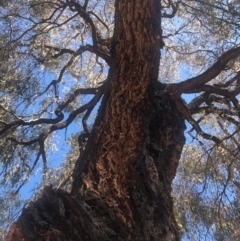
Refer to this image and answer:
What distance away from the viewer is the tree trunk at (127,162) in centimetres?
239

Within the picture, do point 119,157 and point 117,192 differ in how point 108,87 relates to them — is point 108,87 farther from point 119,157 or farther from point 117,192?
point 117,192

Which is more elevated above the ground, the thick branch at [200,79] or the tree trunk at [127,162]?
the thick branch at [200,79]

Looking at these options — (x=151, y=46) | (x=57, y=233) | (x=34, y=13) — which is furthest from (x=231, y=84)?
(x=57, y=233)

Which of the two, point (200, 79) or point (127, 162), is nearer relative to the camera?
point (127, 162)

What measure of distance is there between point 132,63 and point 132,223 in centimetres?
139

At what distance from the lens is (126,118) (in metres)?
3.24

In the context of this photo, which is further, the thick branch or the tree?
the thick branch

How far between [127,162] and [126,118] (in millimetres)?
397

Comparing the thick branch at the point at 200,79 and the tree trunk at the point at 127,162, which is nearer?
the tree trunk at the point at 127,162

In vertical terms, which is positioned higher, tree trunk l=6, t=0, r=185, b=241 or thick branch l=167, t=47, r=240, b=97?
thick branch l=167, t=47, r=240, b=97

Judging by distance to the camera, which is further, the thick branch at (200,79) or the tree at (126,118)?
the thick branch at (200,79)

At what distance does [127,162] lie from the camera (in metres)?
2.99

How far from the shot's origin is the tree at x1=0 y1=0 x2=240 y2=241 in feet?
8.46

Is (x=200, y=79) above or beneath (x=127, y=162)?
above
